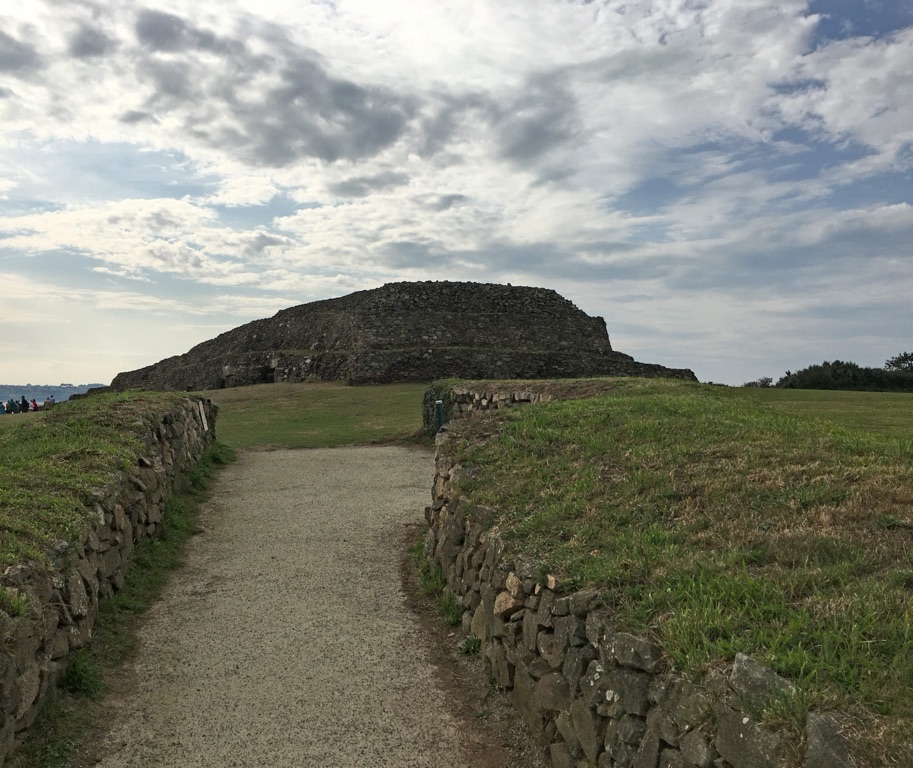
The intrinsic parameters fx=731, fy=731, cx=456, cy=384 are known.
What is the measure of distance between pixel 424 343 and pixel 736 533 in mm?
32706

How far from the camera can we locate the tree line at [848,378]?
115 ft

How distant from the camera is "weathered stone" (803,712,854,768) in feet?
9.25

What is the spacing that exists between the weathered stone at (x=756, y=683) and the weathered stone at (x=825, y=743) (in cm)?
21

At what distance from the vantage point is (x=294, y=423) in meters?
23.2

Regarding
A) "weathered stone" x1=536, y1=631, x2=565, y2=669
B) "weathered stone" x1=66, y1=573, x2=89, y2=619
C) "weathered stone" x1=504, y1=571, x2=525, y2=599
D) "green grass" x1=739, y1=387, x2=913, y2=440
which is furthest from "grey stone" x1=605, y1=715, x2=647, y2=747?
"green grass" x1=739, y1=387, x2=913, y2=440

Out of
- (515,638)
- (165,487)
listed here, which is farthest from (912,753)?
(165,487)

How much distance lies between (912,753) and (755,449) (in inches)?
191

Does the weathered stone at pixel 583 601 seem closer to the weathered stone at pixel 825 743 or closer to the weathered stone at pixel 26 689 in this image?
the weathered stone at pixel 825 743

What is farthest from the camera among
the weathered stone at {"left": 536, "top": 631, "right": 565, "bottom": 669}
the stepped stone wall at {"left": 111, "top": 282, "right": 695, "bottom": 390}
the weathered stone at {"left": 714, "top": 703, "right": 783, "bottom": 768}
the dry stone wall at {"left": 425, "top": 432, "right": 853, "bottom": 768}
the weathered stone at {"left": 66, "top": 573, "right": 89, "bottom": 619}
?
the stepped stone wall at {"left": 111, "top": 282, "right": 695, "bottom": 390}

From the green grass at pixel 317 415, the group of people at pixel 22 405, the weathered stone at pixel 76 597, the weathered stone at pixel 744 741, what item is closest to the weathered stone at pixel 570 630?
the weathered stone at pixel 744 741

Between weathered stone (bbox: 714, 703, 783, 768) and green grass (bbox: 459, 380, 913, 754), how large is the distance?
0.84 ft

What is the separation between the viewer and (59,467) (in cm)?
847

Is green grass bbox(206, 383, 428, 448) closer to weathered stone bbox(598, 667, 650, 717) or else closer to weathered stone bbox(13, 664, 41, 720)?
weathered stone bbox(13, 664, 41, 720)

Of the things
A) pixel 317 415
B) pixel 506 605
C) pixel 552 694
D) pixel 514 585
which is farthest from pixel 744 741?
pixel 317 415
